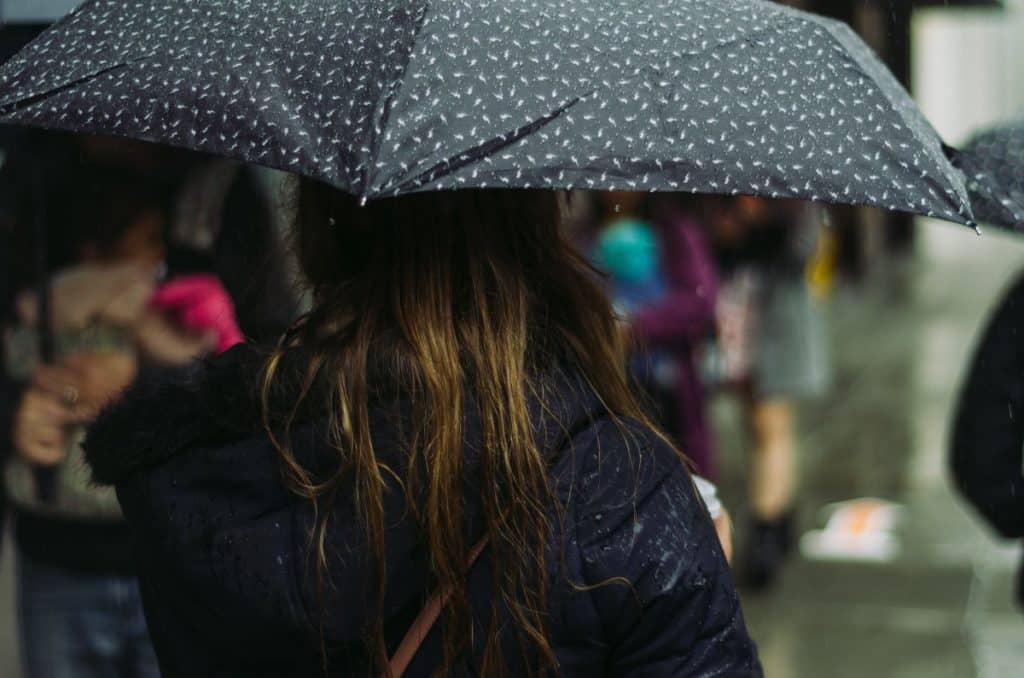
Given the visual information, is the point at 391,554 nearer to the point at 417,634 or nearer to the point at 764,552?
the point at 417,634

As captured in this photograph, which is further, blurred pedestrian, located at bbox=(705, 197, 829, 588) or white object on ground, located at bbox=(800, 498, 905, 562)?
white object on ground, located at bbox=(800, 498, 905, 562)

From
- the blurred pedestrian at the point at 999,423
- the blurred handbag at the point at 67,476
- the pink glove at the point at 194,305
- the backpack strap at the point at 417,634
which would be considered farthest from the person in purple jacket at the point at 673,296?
the backpack strap at the point at 417,634

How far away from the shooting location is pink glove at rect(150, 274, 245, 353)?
128 inches

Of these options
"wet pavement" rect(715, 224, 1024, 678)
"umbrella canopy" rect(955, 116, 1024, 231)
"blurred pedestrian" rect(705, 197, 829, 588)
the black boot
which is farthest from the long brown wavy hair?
"blurred pedestrian" rect(705, 197, 829, 588)

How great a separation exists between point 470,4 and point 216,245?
4.77 ft

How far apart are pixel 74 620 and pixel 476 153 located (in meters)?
1.90

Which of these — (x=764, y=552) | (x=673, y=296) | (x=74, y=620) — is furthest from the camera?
(x=764, y=552)

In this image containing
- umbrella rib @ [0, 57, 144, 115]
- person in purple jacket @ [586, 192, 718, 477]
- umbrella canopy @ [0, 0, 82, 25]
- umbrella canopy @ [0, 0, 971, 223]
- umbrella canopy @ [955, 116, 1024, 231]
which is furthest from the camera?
person in purple jacket @ [586, 192, 718, 477]

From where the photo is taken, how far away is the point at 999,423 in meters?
3.35

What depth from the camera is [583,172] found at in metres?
1.87

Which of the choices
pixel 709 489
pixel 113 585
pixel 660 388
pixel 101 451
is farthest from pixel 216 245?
pixel 660 388

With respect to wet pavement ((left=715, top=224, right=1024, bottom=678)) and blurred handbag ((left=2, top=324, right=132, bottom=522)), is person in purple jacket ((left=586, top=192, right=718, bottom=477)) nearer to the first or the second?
wet pavement ((left=715, top=224, right=1024, bottom=678))

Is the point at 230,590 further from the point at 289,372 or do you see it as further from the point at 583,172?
the point at 583,172

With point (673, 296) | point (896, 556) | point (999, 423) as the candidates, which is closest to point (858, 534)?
point (896, 556)
